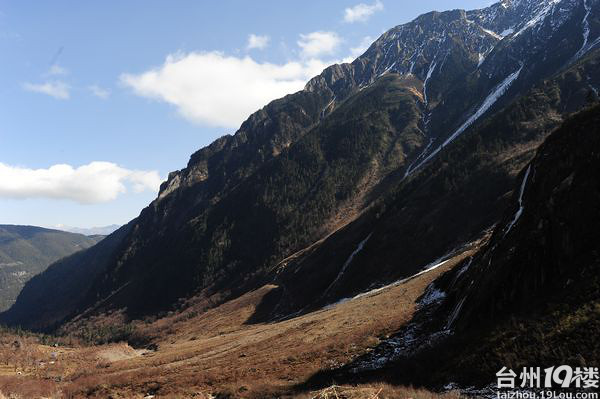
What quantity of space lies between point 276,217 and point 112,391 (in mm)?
153034

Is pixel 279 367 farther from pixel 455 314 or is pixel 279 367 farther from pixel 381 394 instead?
pixel 381 394

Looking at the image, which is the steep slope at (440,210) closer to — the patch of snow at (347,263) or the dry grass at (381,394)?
the patch of snow at (347,263)

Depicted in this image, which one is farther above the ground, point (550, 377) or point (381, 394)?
point (550, 377)

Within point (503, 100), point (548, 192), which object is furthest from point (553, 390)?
point (503, 100)

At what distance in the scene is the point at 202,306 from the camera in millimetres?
155000

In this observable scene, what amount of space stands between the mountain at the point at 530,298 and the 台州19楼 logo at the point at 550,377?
33cm

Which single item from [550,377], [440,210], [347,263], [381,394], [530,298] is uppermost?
[440,210]

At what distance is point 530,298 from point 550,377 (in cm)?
727

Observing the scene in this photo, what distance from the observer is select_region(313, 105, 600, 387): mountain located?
18578 mm

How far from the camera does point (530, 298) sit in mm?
22984

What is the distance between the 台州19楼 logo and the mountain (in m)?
0.33

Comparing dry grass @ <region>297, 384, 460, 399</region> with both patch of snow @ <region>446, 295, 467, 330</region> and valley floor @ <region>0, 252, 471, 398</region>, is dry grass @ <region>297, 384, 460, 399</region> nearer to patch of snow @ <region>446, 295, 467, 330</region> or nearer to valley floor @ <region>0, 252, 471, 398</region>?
valley floor @ <region>0, 252, 471, 398</region>

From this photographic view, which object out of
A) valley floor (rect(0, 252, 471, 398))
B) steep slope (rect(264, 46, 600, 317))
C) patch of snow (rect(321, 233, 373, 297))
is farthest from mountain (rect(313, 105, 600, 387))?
patch of snow (rect(321, 233, 373, 297))

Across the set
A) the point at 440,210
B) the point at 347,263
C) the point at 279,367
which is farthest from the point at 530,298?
the point at 347,263
